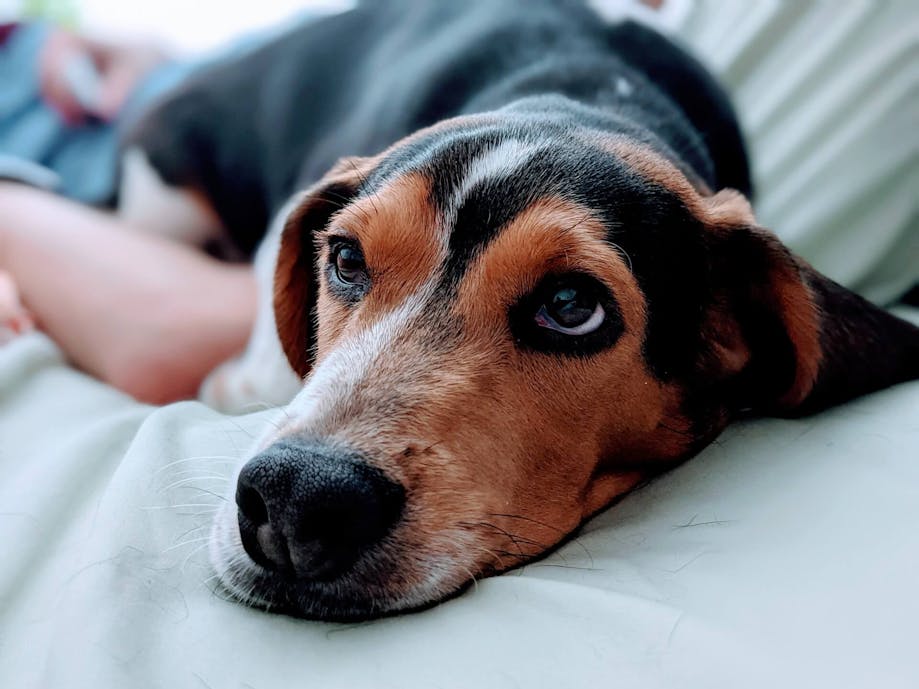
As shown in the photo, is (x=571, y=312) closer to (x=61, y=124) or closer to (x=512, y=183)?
(x=512, y=183)

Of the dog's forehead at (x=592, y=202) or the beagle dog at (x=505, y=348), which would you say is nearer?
the beagle dog at (x=505, y=348)

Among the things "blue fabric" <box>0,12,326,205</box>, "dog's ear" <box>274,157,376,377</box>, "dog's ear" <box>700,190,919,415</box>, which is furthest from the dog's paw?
"blue fabric" <box>0,12,326,205</box>

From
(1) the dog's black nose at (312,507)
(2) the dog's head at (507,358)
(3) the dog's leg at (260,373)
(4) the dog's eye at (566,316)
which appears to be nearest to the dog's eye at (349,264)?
(2) the dog's head at (507,358)

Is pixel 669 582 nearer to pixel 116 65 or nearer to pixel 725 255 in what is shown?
pixel 725 255

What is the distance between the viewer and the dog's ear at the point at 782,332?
6.28 feet

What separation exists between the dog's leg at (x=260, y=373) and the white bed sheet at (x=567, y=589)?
824 millimetres

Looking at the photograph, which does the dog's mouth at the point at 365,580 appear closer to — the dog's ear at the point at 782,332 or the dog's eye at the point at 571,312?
the dog's eye at the point at 571,312

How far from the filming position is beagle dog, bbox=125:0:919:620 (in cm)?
147

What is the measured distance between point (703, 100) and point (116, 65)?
4017mm

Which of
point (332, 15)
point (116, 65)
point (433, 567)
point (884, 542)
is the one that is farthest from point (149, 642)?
point (116, 65)

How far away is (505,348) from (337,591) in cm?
62

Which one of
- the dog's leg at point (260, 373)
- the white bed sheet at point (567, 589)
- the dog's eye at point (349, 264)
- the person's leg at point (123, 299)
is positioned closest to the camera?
the white bed sheet at point (567, 589)

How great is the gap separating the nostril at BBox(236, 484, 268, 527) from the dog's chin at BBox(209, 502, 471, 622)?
0.09 m

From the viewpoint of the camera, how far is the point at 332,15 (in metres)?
4.40
